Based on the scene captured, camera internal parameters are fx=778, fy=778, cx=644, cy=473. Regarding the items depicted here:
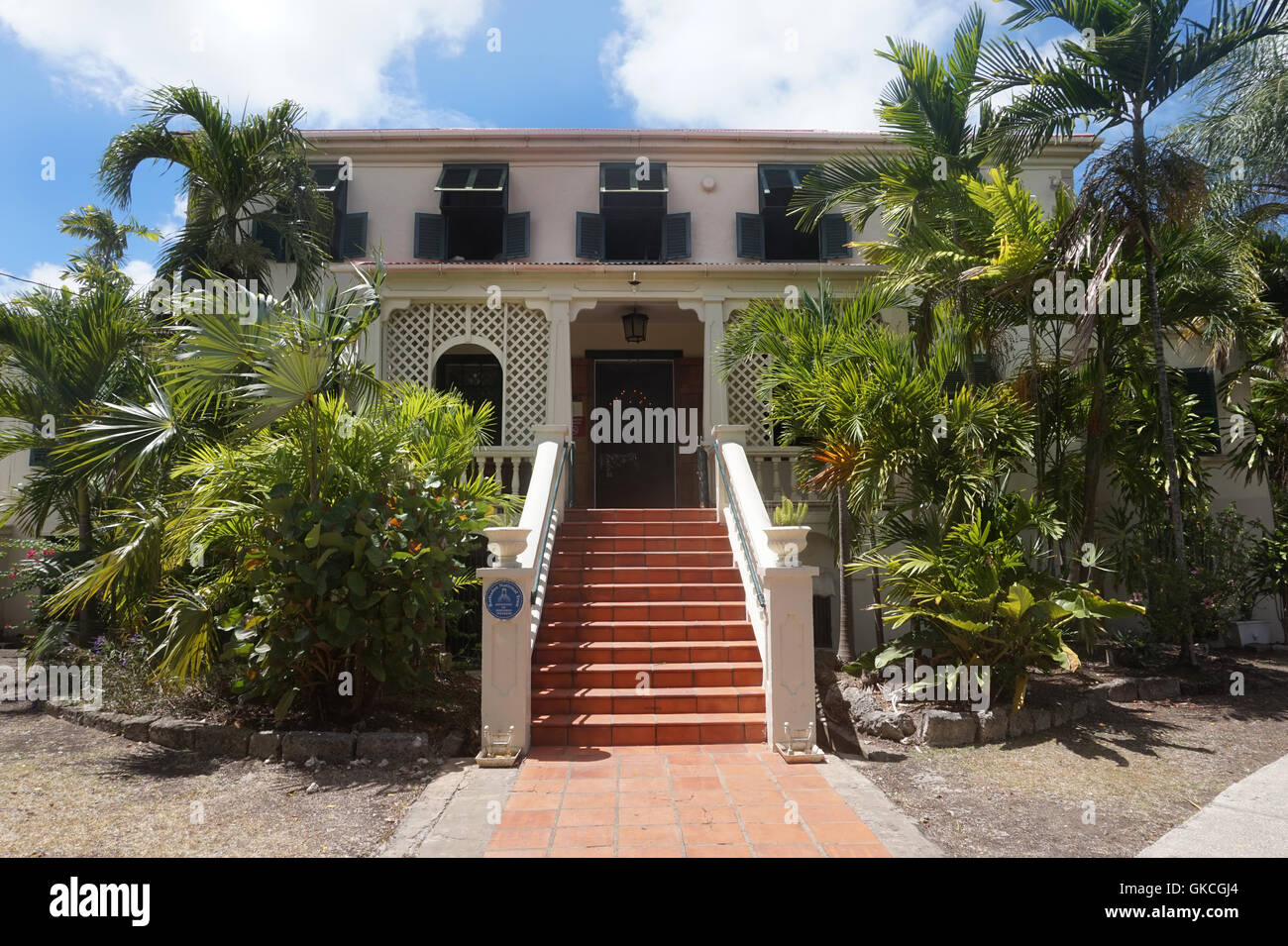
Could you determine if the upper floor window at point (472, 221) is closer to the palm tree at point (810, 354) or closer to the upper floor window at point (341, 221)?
the upper floor window at point (341, 221)

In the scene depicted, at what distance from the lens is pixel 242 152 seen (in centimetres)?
828

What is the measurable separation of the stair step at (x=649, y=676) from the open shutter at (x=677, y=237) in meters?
7.18

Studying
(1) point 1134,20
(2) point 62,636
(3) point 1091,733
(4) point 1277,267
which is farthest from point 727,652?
(4) point 1277,267

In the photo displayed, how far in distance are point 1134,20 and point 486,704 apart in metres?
8.49

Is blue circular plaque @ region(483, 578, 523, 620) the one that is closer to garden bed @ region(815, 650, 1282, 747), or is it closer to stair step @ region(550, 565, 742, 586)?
stair step @ region(550, 565, 742, 586)

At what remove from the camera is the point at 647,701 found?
20.5ft

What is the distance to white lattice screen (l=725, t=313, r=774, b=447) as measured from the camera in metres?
10.8

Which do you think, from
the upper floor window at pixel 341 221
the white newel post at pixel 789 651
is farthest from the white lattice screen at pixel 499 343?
the white newel post at pixel 789 651

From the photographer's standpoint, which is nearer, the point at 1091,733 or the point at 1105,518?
the point at 1091,733

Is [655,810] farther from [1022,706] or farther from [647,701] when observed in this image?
[1022,706]

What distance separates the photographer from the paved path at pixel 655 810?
3.79 metres

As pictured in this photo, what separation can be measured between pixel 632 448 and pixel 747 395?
2.57m

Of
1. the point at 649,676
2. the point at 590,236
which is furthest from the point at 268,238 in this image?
the point at 649,676
